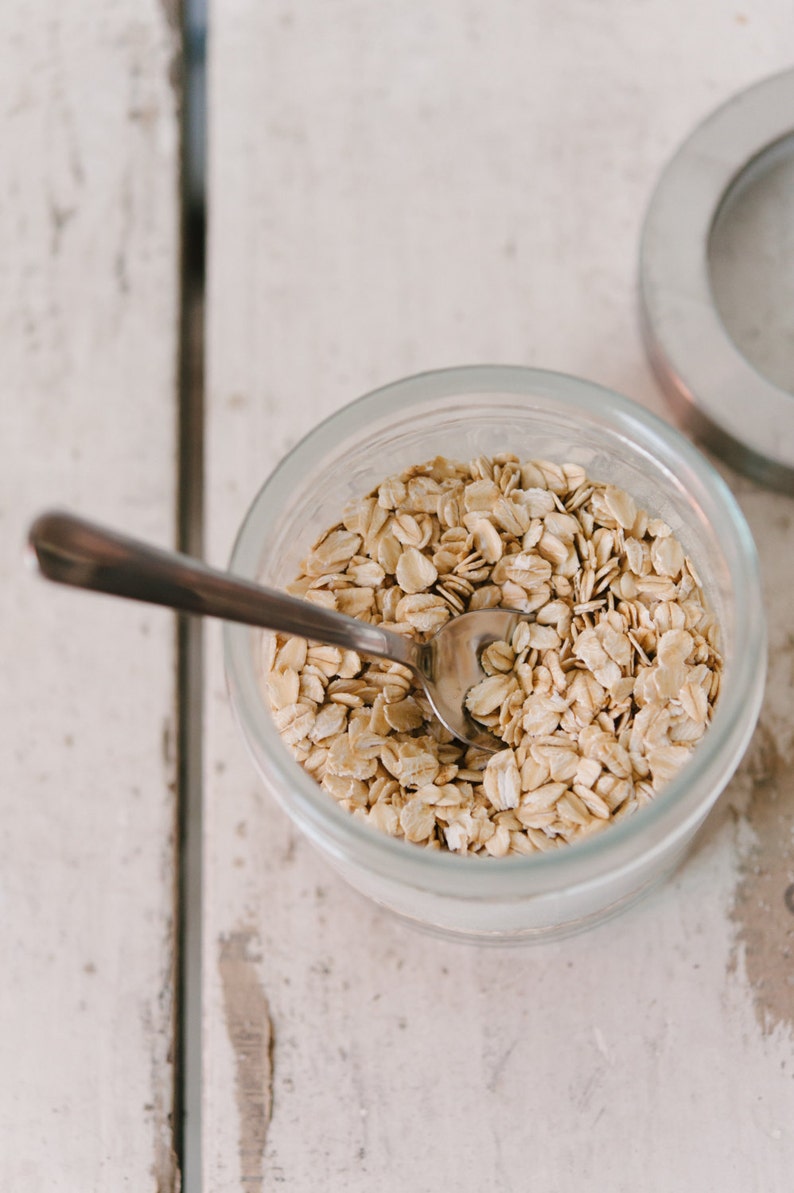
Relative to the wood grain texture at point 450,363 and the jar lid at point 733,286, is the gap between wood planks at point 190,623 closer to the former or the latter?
the wood grain texture at point 450,363

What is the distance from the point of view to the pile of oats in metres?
0.40

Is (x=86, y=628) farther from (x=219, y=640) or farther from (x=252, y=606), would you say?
(x=252, y=606)

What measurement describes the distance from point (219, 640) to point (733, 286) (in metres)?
0.30

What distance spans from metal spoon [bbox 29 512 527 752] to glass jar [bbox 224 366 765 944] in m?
0.03

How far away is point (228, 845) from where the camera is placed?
478 mm

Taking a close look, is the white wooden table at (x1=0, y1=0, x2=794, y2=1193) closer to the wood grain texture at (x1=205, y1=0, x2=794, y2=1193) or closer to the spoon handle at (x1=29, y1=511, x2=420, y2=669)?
the wood grain texture at (x1=205, y1=0, x2=794, y2=1193)

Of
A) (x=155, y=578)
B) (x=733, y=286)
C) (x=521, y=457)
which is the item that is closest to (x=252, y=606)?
(x=155, y=578)

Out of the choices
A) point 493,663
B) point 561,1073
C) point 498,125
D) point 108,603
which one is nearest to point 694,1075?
point 561,1073

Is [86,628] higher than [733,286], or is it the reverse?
[733,286]

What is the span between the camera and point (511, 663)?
16.9 inches

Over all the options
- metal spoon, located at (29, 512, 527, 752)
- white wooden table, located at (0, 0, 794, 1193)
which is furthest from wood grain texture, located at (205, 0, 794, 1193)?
metal spoon, located at (29, 512, 527, 752)

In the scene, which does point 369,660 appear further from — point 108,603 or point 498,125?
point 498,125

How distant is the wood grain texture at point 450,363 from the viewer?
1.47ft

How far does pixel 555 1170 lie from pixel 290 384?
368 mm
